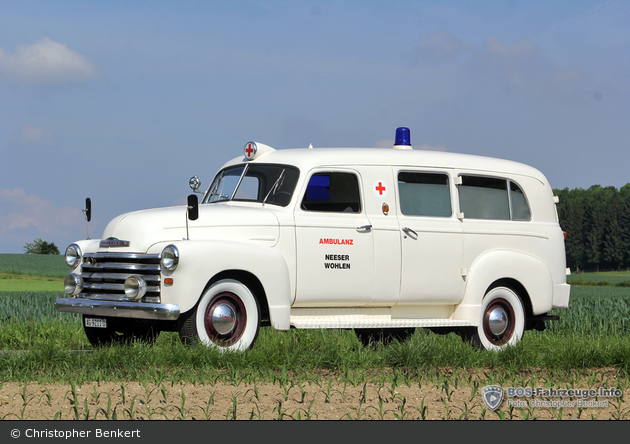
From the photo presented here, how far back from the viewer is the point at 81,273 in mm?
8922

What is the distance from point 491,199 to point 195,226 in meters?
4.58

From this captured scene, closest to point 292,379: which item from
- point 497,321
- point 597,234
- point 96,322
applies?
point 96,322

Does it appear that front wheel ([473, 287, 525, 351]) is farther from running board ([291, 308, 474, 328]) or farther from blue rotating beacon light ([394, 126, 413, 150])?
blue rotating beacon light ([394, 126, 413, 150])

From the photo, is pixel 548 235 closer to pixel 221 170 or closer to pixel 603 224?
pixel 221 170

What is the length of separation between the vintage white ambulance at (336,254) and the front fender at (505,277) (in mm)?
19

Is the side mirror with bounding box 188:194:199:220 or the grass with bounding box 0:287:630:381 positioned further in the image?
the side mirror with bounding box 188:194:199:220

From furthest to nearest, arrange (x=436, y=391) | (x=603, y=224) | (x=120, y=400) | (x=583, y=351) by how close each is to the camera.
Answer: (x=603, y=224) → (x=583, y=351) → (x=436, y=391) → (x=120, y=400)

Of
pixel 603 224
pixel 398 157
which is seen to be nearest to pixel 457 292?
pixel 398 157

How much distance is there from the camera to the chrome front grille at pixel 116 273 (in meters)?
7.99

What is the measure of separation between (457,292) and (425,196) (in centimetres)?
134

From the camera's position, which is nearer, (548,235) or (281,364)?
(281,364)

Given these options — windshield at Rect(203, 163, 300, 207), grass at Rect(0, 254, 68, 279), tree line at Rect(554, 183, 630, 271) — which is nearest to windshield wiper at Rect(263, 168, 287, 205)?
windshield at Rect(203, 163, 300, 207)

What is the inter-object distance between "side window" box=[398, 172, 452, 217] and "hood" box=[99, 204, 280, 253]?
79.0 inches

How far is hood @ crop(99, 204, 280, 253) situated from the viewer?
8.30 meters
